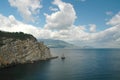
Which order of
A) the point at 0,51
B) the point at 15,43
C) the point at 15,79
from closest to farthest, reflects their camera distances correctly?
the point at 15,79 < the point at 0,51 < the point at 15,43

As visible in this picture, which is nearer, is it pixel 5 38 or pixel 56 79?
pixel 56 79

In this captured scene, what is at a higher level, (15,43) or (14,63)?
(15,43)

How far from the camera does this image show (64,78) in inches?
4542

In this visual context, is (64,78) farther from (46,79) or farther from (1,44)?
(1,44)

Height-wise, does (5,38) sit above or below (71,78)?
above

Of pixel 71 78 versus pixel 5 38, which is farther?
pixel 5 38

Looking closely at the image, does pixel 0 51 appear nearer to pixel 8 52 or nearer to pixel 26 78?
pixel 8 52

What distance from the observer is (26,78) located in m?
115

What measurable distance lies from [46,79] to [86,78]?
90.7 feet

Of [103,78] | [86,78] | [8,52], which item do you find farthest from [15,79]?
[8,52]

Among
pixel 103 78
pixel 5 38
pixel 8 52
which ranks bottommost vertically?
pixel 103 78

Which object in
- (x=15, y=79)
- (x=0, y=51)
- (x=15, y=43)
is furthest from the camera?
(x=15, y=43)

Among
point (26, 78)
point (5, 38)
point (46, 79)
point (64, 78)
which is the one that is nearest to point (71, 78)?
point (64, 78)

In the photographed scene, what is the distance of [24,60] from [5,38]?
3323 centimetres
